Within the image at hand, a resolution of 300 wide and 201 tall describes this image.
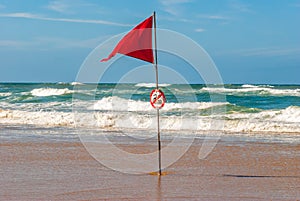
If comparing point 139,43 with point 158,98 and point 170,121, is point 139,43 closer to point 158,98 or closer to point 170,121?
point 158,98

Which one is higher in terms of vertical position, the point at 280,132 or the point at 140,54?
A: the point at 140,54

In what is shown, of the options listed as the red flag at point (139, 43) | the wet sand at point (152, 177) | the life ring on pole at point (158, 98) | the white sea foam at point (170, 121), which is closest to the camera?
the wet sand at point (152, 177)

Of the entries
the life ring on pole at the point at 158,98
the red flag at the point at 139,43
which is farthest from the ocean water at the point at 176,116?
the red flag at the point at 139,43

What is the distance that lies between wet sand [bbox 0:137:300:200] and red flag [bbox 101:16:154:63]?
6.59 ft

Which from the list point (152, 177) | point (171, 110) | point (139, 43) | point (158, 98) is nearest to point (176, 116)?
point (171, 110)

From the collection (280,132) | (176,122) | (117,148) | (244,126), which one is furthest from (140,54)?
(176,122)

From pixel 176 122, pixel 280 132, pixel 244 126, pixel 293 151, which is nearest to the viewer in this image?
pixel 293 151

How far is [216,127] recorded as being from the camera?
2047 centimetres

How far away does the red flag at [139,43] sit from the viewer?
27.3 feet

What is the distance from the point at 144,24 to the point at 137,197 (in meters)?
2.94

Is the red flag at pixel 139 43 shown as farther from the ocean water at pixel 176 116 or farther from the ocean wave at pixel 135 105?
the ocean wave at pixel 135 105

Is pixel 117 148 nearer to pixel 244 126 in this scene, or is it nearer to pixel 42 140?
pixel 42 140

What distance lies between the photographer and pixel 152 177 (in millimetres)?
8711

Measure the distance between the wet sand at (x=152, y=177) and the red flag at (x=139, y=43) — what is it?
6.59 ft
